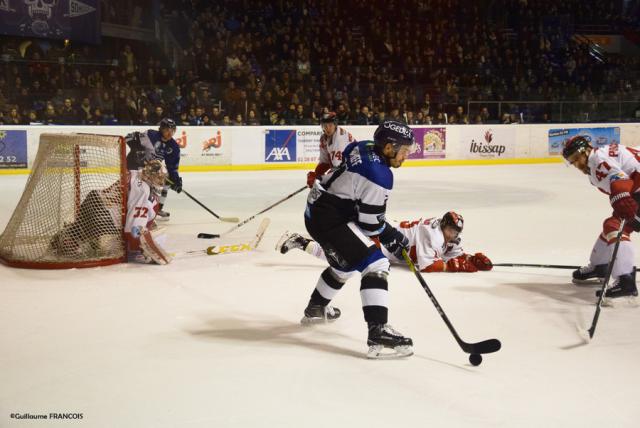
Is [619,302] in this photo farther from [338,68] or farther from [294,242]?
[338,68]

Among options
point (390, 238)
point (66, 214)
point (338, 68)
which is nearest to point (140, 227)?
point (66, 214)

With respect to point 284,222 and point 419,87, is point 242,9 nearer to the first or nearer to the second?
point 419,87

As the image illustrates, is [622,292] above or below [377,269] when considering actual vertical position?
below

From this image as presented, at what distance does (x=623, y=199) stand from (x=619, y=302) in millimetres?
659

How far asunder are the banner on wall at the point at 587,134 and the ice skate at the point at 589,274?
36.5 ft

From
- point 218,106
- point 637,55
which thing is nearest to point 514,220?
point 218,106

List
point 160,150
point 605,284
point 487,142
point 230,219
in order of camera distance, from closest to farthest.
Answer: point 605,284, point 230,219, point 160,150, point 487,142

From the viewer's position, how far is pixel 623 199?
441cm

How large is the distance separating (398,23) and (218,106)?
25.2 feet

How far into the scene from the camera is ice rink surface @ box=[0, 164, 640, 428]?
288 centimetres

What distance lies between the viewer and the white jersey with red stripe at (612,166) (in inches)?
178

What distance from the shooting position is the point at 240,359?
3.53 m

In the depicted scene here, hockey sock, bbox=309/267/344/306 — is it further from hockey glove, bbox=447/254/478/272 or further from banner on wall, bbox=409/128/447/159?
banner on wall, bbox=409/128/447/159

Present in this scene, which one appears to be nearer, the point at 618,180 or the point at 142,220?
the point at 618,180
